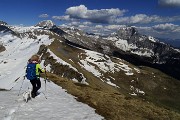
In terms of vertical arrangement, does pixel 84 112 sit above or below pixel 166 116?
above

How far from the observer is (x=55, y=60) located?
189m

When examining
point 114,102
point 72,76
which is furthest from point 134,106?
point 72,76

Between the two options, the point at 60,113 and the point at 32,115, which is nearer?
the point at 32,115

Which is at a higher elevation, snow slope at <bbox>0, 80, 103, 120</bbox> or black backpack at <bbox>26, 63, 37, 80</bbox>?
black backpack at <bbox>26, 63, 37, 80</bbox>

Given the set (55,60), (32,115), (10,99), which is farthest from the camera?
(55,60)

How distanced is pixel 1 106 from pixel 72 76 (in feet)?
481

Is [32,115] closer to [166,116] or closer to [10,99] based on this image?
[10,99]

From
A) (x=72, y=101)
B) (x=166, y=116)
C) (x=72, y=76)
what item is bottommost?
(x=72, y=76)

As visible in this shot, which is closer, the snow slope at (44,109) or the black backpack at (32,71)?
the snow slope at (44,109)

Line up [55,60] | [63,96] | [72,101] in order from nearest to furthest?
[72,101]
[63,96]
[55,60]

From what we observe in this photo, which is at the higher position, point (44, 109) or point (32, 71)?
point (32, 71)

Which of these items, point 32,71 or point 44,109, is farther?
point 32,71

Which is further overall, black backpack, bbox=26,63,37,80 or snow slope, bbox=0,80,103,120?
black backpack, bbox=26,63,37,80

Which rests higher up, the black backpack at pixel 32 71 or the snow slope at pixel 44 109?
the black backpack at pixel 32 71
